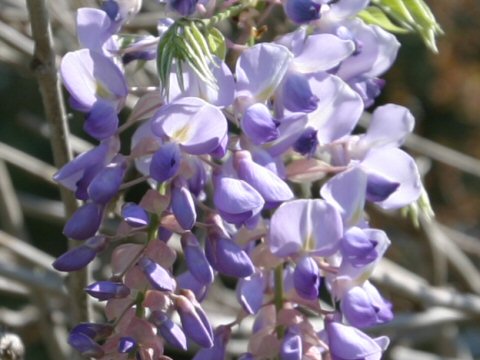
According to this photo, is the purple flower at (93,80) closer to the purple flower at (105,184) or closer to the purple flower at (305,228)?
the purple flower at (105,184)

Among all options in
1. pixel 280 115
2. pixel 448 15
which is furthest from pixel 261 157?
pixel 448 15

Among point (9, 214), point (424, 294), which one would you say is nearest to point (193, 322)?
point (424, 294)

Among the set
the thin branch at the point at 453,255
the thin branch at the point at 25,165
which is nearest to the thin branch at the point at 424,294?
the thin branch at the point at 453,255

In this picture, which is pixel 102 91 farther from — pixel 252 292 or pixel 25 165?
pixel 25 165

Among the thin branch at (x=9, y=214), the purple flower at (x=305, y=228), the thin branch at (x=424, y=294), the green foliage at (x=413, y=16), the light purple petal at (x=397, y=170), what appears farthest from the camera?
the thin branch at (x=9, y=214)

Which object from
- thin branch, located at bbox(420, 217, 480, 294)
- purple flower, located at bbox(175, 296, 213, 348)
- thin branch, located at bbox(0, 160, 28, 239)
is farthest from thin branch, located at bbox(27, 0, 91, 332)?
thin branch, located at bbox(420, 217, 480, 294)

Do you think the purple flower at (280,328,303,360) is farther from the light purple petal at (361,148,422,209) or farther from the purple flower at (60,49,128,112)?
the purple flower at (60,49,128,112)

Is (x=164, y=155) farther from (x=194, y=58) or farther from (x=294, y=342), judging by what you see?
(x=294, y=342)
